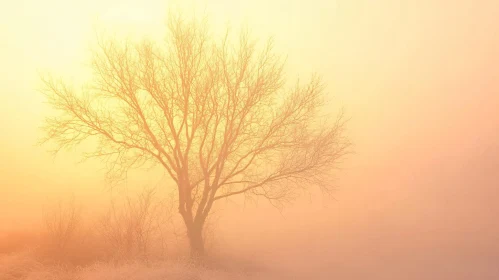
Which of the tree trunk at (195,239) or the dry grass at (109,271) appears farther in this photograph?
the tree trunk at (195,239)

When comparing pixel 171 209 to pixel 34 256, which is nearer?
pixel 34 256

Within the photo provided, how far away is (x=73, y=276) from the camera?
39.4 ft

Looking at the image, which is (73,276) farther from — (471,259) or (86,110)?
(471,259)

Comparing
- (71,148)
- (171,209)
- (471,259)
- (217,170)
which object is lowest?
(471,259)

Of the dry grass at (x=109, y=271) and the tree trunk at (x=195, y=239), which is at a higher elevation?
the tree trunk at (x=195, y=239)

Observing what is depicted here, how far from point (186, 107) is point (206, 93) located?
76 cm

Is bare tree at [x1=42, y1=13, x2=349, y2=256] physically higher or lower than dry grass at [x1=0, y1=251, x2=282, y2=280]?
higher

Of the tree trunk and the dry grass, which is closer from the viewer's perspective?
the dry grass

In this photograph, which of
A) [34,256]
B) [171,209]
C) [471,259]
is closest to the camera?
[34,256]

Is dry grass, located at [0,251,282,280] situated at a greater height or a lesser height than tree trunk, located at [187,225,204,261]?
lesser

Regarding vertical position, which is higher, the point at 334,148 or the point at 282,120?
the point at 282,120

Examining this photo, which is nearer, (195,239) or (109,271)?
(109,271)

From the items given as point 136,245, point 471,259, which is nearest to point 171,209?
point 136,245

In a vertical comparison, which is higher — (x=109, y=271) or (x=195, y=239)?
(x=195, y=239)
